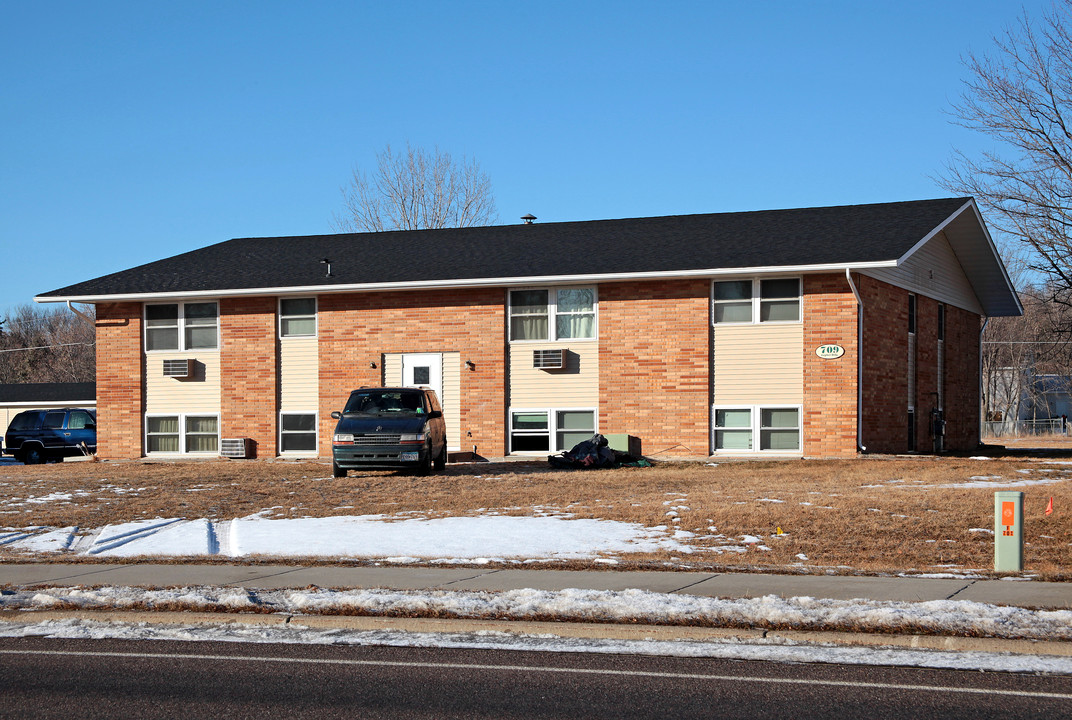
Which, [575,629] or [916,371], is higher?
[916,371]

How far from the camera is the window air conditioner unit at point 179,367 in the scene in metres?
28.7

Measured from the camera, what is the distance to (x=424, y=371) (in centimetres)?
2748

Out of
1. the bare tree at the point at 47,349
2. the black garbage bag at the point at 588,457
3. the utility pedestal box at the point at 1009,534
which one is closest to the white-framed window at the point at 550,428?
the black garbage bag at the point at 588,457

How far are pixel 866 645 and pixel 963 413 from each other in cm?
2708

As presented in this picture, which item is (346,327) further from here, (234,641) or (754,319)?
(234,641)

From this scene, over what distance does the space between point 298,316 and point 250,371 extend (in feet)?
6.23

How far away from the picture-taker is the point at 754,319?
2539 centimetres

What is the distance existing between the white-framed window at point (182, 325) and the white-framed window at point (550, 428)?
8.33 m

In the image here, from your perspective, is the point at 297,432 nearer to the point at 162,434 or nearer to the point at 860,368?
the point at 162,434

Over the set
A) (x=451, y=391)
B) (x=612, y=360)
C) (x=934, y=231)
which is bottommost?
(x=451, y=391)

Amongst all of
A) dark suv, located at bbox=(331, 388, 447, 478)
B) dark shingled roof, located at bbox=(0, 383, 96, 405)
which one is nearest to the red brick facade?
dark suv, located at bbox=(331, 388, 447, 478)

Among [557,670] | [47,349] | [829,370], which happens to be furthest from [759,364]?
[47,349]

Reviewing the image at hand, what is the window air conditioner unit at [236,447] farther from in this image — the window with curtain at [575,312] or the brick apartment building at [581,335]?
the window with curtain at [575,312]

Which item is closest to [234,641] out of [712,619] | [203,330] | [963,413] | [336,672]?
[336,672]
